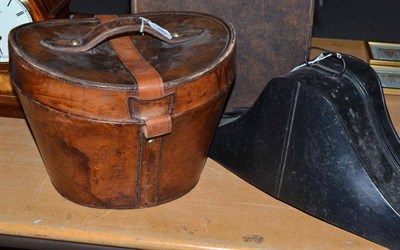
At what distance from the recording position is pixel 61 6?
5.33 ft

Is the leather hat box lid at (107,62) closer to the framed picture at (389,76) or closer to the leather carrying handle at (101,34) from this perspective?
the leather carrying handle at (101,34)

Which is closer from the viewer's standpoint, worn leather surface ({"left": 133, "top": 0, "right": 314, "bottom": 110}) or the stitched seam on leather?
the stitched seam on leather

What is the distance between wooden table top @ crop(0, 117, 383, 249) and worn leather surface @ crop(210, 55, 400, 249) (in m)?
0.03

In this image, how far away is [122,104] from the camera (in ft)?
4.02

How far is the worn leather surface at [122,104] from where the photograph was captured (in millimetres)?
1231

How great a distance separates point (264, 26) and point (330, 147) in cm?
40

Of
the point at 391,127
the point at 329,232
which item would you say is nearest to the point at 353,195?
the point at 329,232

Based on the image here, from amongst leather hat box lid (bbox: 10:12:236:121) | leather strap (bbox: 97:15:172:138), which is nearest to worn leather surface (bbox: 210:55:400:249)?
leather hat box lid (bbox: 10:12:236:121)

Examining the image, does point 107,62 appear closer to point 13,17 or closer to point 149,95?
point 149,95

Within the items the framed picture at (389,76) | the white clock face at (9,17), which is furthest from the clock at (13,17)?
the framed picture at (389,76)

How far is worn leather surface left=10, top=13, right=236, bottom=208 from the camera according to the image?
4.04ft

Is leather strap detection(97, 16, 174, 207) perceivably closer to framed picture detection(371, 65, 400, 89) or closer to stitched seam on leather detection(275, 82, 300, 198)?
stitched seam on leather detection(275, 82, 300, 198)

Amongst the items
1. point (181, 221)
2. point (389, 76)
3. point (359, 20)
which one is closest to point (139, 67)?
point (181, 221)

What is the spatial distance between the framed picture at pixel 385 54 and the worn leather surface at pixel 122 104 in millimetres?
558
